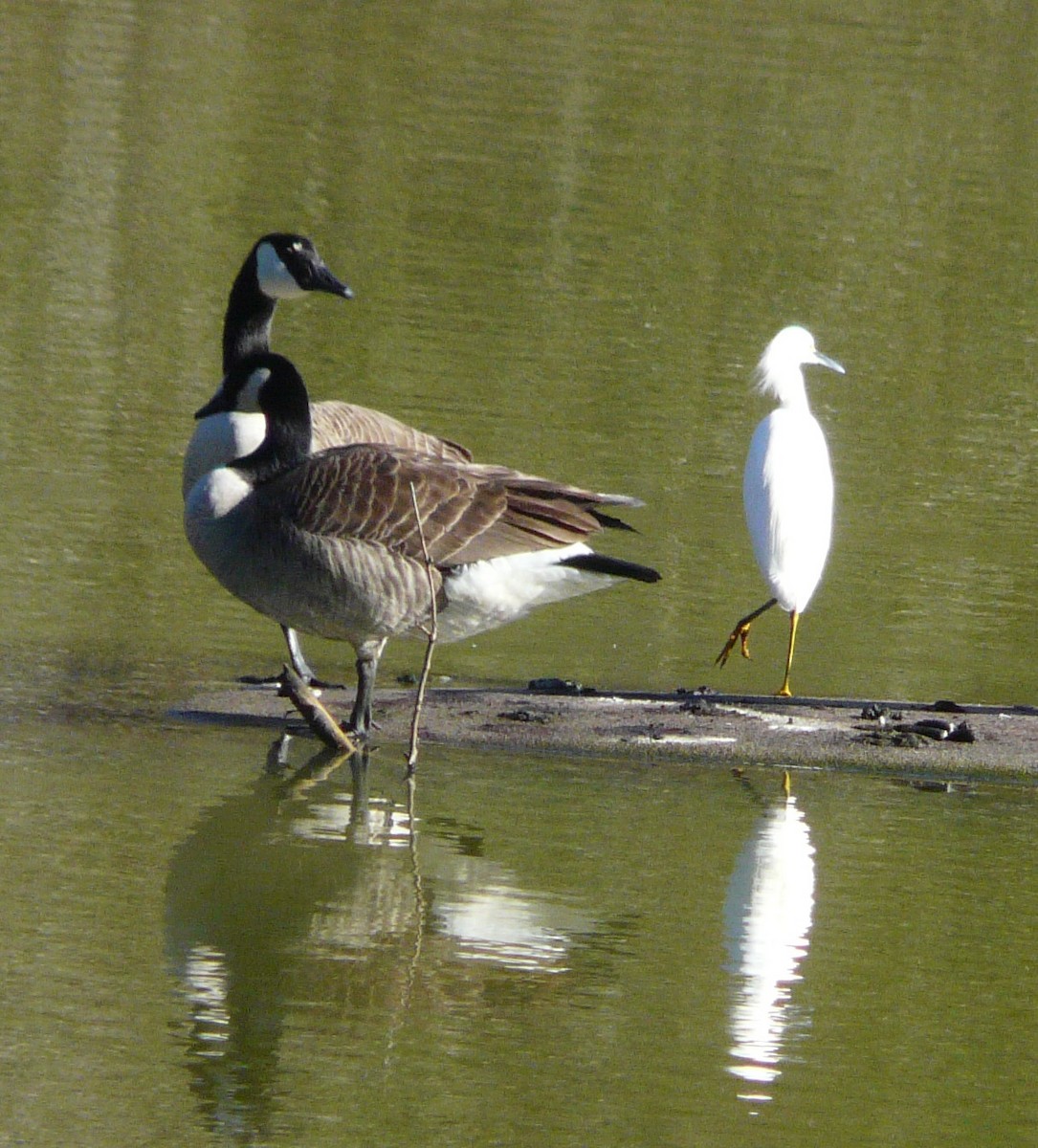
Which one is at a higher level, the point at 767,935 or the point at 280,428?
the point at 280,428

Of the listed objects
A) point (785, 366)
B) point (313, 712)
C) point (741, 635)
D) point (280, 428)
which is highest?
point (785, 366)

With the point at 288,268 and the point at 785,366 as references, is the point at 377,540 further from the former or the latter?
the point at 785,366

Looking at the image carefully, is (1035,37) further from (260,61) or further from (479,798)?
(479,798)

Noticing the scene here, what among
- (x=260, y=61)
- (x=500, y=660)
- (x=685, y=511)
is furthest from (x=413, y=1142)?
(x=260, y=61)

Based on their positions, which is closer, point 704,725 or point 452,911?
point 452,911

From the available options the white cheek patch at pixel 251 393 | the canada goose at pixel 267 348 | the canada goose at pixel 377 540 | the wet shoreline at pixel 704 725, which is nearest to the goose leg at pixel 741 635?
the wet shoreline at pixel 704 725

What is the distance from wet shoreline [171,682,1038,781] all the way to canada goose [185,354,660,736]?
34 cm

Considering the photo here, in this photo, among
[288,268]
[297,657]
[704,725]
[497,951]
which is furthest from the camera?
[288,268]

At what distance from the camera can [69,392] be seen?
42.5 ft

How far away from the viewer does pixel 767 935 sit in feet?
20.7

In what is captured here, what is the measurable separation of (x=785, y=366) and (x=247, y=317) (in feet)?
7.81

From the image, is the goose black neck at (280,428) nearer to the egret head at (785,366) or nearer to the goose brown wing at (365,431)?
the goose brown wing at (365,431)

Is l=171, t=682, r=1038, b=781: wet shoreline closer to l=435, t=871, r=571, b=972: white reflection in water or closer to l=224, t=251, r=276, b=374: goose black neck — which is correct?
l=435, t=871, r=571, b=972: white reflection in water

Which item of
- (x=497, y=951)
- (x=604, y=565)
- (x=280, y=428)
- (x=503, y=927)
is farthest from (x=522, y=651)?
(x=497, y=951)
